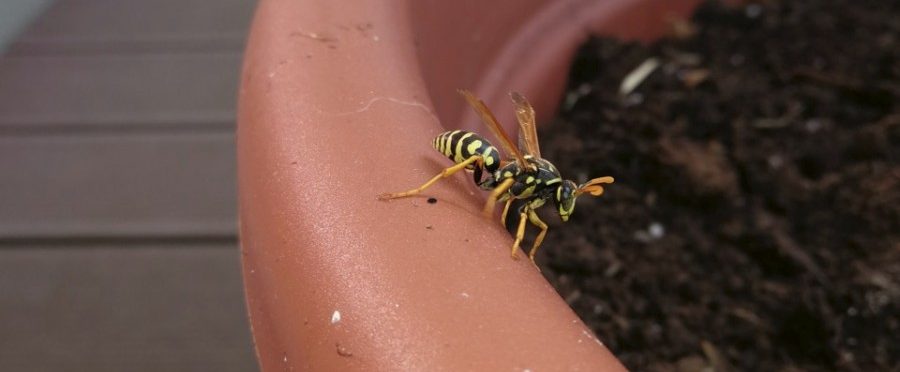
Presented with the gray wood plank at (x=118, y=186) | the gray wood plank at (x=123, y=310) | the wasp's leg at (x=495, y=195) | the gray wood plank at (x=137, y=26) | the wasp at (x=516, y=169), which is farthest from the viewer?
the gray wood plank at (x=137, y=26)

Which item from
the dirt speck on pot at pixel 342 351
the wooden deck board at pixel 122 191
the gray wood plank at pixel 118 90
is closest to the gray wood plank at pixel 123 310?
the wooden deck board at pixel 122 191

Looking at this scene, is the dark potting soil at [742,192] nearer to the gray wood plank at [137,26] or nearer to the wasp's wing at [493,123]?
the wasp's wing at [493,123]

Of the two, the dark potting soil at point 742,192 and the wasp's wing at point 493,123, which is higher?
the wasp's wing at point 493,123

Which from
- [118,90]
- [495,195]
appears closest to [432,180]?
[495,195]

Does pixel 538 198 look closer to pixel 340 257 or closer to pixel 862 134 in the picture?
pixel 340 257

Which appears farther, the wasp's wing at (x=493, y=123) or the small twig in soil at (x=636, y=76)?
the small twig in soil at (x=636, y=76)

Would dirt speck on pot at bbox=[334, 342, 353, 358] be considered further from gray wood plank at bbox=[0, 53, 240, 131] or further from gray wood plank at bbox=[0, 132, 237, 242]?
gray wood plank at bbox=[0, 53, 240, 131]
